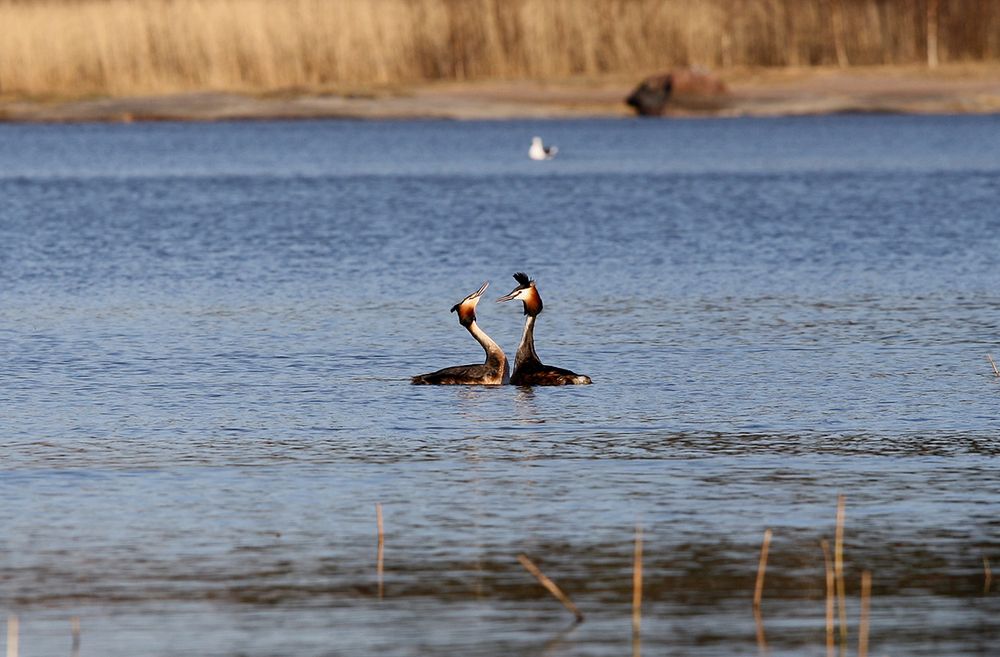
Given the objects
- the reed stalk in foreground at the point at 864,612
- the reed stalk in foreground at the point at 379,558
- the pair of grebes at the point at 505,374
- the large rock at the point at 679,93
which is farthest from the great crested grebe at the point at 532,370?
the large rock at the point at 679,93

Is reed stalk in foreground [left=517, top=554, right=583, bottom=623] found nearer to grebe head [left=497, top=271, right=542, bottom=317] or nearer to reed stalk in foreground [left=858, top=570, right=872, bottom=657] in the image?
reed stalk in foreground [left=858, top=570, right=872, bottom=657]

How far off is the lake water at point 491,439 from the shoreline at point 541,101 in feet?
212

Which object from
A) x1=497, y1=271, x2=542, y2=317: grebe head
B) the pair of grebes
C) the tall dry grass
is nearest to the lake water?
the pair of grebes

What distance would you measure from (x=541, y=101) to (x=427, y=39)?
7.44 m

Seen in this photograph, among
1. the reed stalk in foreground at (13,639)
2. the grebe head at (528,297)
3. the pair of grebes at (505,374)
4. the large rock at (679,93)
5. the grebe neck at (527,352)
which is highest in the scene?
the large rock at (679,93)

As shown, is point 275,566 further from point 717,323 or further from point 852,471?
point 717,323

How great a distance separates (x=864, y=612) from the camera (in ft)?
34.0

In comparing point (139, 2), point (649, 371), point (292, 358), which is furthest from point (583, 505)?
point (139, 2)

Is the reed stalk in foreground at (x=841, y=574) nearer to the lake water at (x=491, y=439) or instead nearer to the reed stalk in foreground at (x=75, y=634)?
the lake water at (x=491, y=439)

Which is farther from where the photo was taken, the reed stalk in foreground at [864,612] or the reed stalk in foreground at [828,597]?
the reed stalk in foreground at [828,597]

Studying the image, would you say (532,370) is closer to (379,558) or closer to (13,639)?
(379,558)

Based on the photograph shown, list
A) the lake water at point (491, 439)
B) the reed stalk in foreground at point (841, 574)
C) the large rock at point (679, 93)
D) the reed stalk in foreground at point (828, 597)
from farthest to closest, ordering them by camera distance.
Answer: the large rock at point (679, 93), the lake water at point (491, 439), the reed stalk in foreground at point (841, 574), the reed stalk in foreground at point (828, 597)

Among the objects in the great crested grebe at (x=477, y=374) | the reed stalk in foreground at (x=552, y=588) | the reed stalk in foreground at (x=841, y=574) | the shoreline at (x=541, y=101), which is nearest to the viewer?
the reed stalk in foreground at (x=841, y=574)

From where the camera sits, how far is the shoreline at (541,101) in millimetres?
104500
